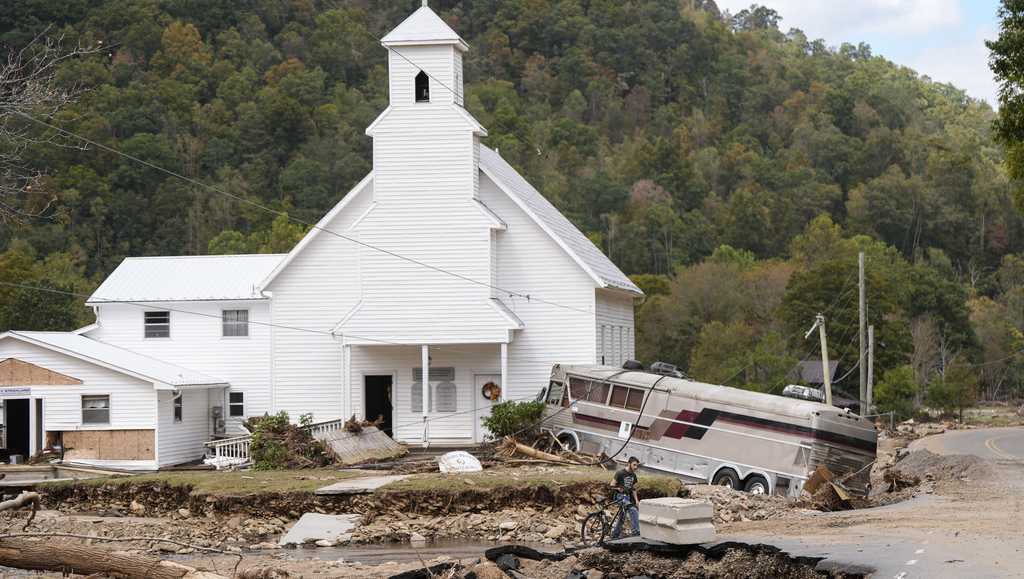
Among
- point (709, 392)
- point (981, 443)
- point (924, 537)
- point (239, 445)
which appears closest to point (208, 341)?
point (239, 445)

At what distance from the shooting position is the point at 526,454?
3697cm

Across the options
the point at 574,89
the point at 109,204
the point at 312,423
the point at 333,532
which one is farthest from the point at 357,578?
the point at 574,89

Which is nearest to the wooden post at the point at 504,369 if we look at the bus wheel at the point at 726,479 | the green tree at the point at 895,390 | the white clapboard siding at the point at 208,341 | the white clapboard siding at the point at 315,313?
the white clapboard siding at the point at 315,313

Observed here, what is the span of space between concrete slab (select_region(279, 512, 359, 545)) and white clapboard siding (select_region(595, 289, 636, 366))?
49.9 feet

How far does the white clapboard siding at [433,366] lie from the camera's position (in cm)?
4319

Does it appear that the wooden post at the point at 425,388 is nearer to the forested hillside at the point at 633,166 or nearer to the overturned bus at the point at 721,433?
the overturned bus at the point at 721,433

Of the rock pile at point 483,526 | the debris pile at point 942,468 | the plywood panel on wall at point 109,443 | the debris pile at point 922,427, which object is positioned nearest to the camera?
the rock pile at point 483,526

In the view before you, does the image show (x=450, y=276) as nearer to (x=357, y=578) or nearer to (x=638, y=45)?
(x=357, y=578)

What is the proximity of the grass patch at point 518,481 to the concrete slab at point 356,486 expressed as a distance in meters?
0.35

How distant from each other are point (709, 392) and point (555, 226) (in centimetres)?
1195

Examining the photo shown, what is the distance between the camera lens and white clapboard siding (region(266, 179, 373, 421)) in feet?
144

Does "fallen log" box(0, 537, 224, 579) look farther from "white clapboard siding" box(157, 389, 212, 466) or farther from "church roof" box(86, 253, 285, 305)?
"church roof" box(86, 253, 285, 305)


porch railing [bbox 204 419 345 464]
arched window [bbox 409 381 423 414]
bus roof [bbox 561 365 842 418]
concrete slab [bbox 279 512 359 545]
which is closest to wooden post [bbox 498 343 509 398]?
bus roof [bbox 561 365 842 418]

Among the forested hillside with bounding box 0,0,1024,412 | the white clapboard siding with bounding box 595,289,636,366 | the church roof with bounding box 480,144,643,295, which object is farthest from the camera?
the forested hillside with bounding box 0,0,1024,412
